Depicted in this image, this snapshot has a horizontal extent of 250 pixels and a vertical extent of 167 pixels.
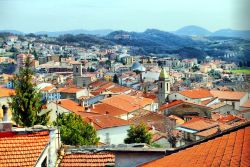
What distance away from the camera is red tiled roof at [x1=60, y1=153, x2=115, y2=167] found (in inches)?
209

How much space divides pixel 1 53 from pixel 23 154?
133m

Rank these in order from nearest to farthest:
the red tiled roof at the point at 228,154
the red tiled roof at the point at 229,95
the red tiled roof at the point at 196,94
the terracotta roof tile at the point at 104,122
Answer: the red tiled roof at the point at 228,154
the terracotta roof tile at the point at 104,122
the red tiled roof at the point at 196,94
the red tiled roof at the point at 229,95

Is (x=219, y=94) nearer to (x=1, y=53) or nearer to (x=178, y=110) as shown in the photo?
(x=178, y=110)

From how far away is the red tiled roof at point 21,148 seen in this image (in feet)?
14.7

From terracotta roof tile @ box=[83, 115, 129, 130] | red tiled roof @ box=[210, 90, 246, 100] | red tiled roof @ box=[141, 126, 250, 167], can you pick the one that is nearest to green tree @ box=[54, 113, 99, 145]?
terracotta roof tile @ box=[83, 115, 129, 130]

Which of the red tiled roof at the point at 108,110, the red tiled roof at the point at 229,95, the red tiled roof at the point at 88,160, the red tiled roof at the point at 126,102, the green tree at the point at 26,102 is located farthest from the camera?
the red tiled roof at the point at 229,95

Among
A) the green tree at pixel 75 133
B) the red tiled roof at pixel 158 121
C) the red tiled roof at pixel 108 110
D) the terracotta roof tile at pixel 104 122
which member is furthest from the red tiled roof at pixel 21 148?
the red tiled roof at pixel 108 110

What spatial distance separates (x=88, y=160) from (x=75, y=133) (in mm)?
9251

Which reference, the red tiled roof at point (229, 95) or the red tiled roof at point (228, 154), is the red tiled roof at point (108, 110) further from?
the red tiled roof at point (228, 154)

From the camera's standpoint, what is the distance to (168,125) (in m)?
28.4

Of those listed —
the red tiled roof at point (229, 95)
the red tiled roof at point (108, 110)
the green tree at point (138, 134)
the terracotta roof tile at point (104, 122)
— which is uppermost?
the green tree at point (138, 134)

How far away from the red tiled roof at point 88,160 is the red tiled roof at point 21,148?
1.66 feet

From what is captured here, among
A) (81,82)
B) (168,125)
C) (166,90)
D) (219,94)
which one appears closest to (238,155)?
(168,125)

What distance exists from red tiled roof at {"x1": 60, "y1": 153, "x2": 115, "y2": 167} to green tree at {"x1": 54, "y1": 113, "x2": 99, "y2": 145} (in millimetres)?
8510
